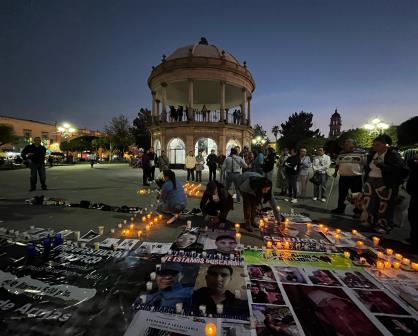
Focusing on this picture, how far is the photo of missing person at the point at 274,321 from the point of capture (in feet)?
6.66

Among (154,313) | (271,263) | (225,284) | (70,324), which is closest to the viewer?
(70,324)

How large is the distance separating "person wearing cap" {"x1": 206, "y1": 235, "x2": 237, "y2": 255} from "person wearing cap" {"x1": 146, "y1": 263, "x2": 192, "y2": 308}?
888mm

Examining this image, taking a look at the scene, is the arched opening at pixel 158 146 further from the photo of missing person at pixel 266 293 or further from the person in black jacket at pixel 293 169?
the photo of missing person at pixel 266 293

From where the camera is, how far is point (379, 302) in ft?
8.10

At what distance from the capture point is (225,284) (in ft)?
8.94

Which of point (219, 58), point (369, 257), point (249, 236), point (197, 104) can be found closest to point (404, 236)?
point (369, 257)

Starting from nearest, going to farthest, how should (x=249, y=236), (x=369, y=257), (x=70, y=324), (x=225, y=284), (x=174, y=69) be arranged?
(x=70, y=324)
(x=225, y=284)
(x=369, y=257)
(x=249, y=236)
(x=174, y=69)

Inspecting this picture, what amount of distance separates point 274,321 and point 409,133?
44.3 meters

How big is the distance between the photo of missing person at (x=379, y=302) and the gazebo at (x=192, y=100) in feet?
77.5

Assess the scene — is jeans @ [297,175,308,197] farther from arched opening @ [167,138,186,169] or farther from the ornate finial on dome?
the ornate finial on dome

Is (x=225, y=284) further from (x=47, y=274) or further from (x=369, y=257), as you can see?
(x=369, y=257)

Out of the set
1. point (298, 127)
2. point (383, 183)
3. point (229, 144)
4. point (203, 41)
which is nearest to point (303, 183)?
point (383, 183)

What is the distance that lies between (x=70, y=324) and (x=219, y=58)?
28606 mm

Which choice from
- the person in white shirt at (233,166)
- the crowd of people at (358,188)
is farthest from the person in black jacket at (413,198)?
the person in white shirt at (233,166)
